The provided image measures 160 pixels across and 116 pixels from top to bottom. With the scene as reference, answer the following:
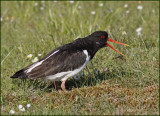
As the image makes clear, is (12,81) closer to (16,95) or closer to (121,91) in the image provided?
(16,95)

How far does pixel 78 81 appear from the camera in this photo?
5840mm

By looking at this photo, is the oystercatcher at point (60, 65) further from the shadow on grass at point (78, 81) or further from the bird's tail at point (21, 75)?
the shadow on grass at point (78, 81)

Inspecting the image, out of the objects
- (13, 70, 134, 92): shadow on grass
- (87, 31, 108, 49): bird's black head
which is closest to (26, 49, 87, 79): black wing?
(13, 70, 134, 92): shadow on grass

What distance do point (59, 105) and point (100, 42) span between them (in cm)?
151

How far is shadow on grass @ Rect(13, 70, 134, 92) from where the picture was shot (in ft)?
17.7

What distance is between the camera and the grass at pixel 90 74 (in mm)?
4660

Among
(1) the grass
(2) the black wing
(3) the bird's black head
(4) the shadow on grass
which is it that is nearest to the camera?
(1) the grass

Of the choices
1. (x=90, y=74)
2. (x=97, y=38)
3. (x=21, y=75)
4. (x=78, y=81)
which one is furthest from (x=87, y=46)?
(x=21, y=75)

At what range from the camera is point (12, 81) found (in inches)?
216

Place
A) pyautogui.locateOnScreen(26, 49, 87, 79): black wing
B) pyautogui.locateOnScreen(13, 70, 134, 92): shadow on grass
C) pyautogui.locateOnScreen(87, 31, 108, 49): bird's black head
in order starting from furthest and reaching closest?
1. pyautogui.locateOnScreen(87, 31, 108, 49): bird's black head
2. pyautogui.locateOnScreen(13, 70, 134, 92): shadow on grass
3. pyautogui.locateOnScreen(26, 49, 87, 79): black wing

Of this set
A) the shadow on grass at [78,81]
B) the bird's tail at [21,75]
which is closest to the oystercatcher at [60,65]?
the bird's tail at [21,75]

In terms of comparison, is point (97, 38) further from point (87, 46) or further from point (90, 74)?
point (90, 74)

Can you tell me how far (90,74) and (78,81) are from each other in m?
0.27

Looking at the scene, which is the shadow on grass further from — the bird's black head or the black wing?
the bird's black head
